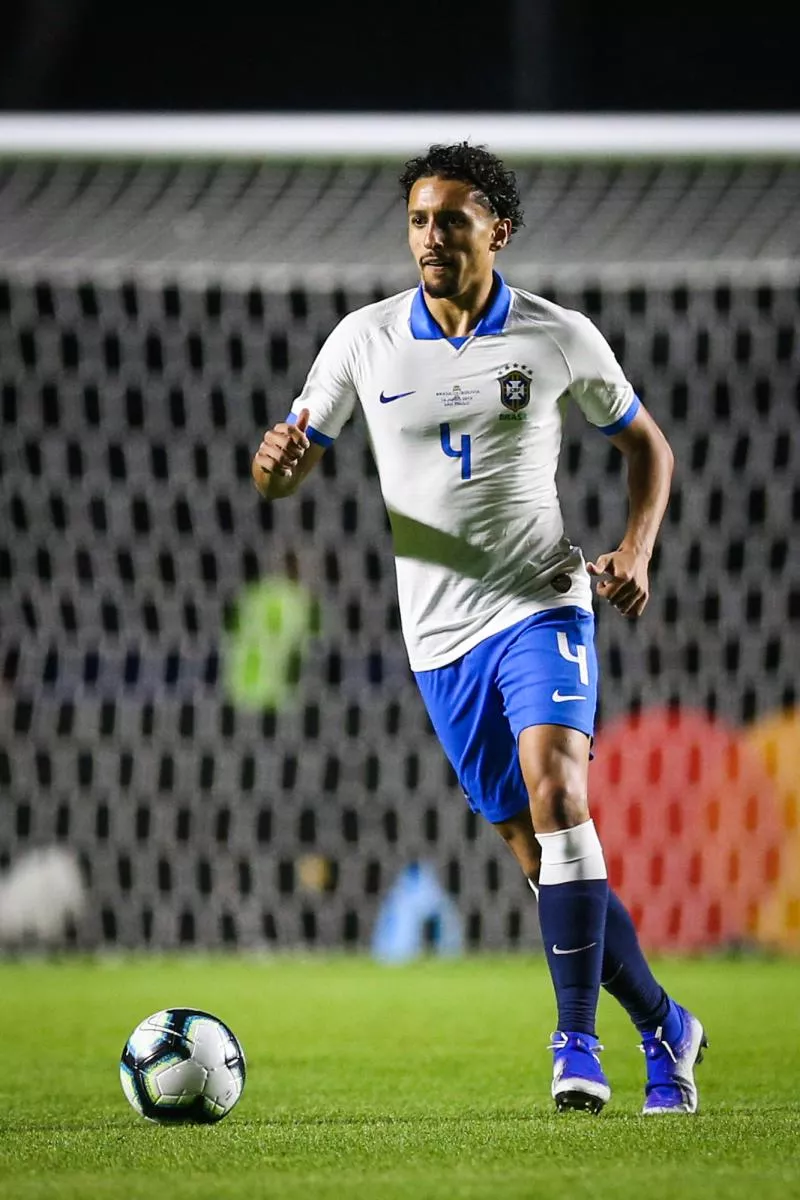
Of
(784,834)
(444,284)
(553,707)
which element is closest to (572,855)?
(553,707)

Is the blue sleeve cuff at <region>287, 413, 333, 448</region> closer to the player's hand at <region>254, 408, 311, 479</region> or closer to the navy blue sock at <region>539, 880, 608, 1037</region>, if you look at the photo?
the player's hand at <region>254, 408, 311, 479</region>

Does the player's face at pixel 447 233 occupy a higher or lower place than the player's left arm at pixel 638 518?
higher

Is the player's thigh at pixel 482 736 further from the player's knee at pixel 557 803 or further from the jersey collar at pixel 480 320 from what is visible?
the jersey collar at pixel 480 320

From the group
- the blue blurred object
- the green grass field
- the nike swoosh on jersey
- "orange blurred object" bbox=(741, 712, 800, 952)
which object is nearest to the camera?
the green grass field

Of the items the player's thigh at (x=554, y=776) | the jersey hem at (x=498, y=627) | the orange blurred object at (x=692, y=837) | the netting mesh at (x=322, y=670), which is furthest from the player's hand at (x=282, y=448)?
the orange blurred object at (x=692, y=837)

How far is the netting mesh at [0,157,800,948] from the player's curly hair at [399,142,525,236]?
2.99m

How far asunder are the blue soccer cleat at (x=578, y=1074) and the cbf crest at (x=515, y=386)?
1.27 metres

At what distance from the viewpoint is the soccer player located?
11.6ft

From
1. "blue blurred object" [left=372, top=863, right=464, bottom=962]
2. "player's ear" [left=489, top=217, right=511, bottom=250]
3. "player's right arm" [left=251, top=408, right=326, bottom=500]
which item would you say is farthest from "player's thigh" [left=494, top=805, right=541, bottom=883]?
"blue blurred object" [left=372, top=863, right=464, bottom=962]

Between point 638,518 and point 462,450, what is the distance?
39 cm

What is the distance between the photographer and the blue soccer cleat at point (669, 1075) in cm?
→ 349

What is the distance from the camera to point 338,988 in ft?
21.5

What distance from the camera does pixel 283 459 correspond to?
355cm

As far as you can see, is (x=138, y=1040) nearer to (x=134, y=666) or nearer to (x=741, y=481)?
(x=134, y=666)
